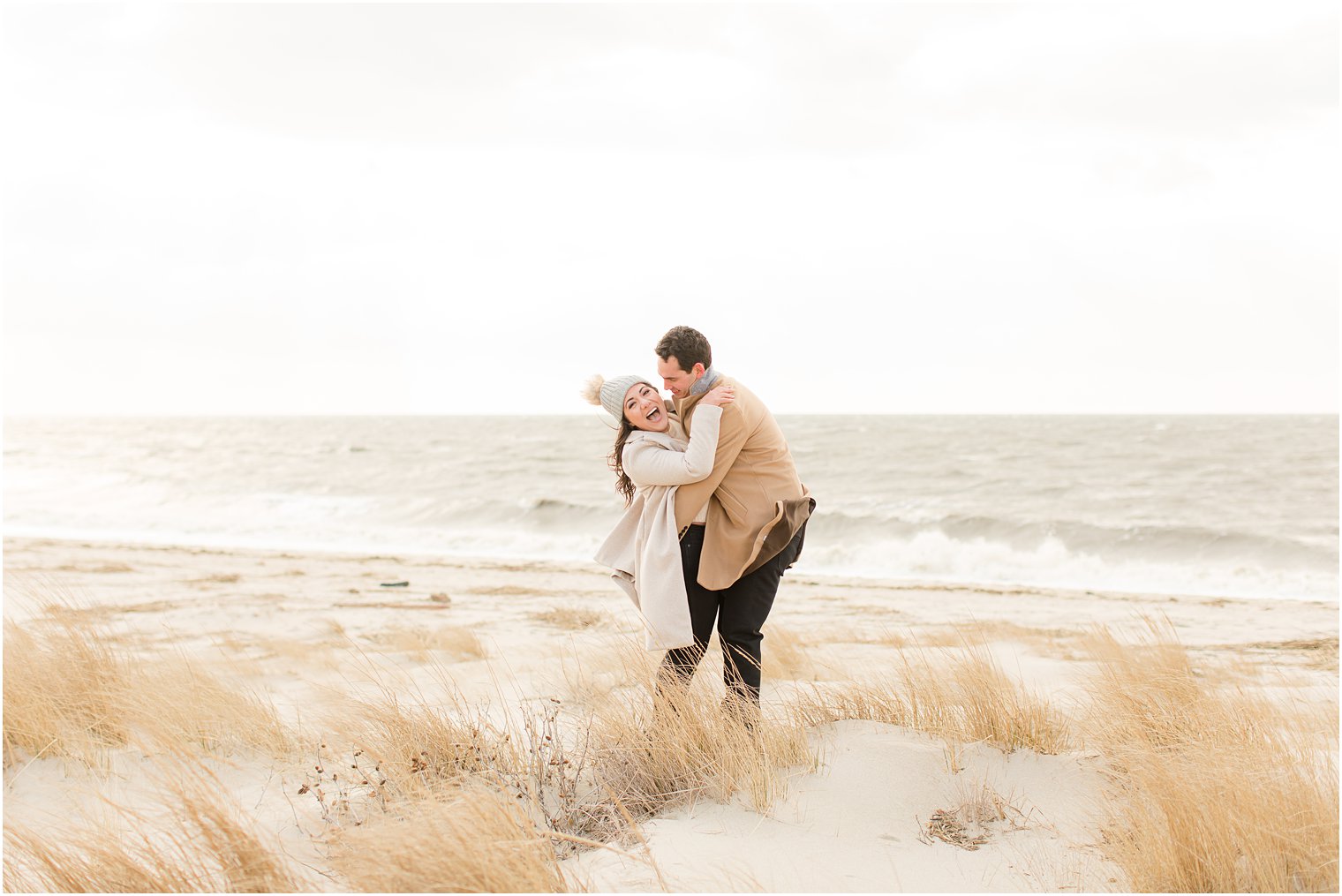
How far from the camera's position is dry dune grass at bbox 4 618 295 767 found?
4.23m

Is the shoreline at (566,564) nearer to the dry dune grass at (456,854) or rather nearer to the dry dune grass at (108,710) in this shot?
the dry dune grass at (108,710)

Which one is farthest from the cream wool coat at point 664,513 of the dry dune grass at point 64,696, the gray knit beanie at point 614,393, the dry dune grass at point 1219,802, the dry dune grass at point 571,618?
the dry dune grass at point 571,618

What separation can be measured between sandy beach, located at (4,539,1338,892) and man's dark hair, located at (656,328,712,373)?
1485mm

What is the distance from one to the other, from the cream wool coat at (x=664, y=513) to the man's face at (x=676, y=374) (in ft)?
0.61

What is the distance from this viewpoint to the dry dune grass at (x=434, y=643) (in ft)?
23.5

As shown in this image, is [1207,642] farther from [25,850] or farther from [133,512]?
[133,512]

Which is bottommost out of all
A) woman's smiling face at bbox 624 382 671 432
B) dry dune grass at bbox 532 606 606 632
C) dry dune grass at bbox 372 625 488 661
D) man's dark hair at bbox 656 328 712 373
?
dry dune grass at bbox 532 606 606 632

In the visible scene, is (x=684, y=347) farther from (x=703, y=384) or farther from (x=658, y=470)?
(x=658, y=470)

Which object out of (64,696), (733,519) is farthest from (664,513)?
(64,696)

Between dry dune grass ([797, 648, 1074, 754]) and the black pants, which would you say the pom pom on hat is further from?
dry dune grass ([797, 648, 1074, 754])

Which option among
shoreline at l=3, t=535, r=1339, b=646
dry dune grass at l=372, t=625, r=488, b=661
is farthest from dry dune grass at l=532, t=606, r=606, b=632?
dry dune grass at l=372, t=625, r=488, b=661

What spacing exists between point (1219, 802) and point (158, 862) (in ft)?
11.3

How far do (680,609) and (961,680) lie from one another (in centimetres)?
141

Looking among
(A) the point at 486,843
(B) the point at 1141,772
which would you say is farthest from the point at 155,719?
(B) the point at 1141,772
